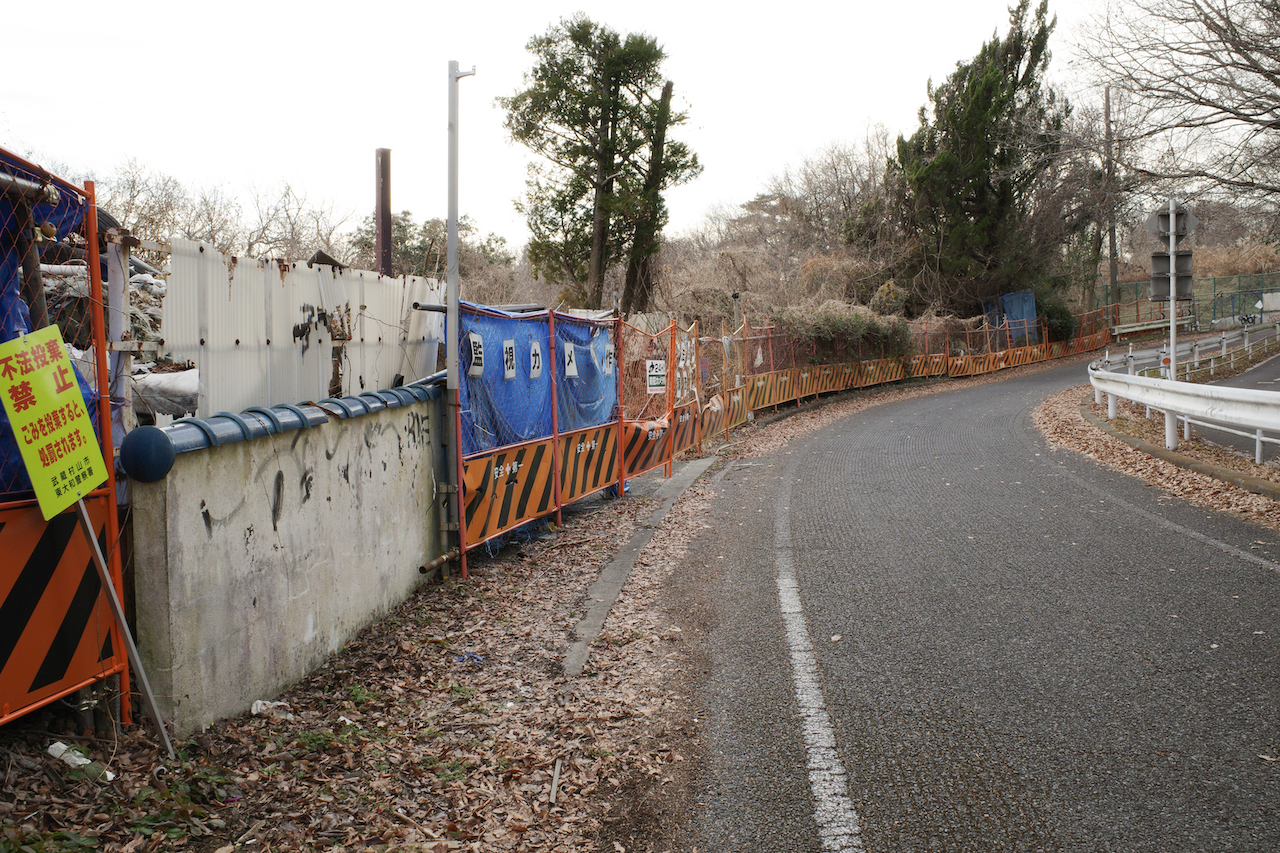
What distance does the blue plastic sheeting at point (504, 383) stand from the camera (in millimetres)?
6770

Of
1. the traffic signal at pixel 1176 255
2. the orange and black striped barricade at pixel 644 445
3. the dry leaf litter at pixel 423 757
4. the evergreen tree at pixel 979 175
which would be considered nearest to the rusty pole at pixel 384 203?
the orange and black striped barricade at pixel 644 445

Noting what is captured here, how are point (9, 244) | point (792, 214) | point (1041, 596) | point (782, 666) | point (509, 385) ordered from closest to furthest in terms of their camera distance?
1. point (9, 244)
2. point (782, 666)
3. point (1041, 596)
4. point (509, 385)
5. point (792, 214)

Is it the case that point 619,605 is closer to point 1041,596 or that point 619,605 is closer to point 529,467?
point 529,467

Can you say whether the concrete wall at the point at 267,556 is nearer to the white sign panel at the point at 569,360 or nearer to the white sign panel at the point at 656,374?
the white sign panel at the point at 569,360

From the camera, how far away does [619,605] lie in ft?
19.9

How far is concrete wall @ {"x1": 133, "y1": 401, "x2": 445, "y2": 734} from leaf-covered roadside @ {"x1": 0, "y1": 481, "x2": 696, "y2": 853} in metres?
0.22

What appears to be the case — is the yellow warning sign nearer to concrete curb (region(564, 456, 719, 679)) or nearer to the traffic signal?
concrete curb (region(564, 456, 719, 679))

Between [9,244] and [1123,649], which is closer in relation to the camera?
[9,244]

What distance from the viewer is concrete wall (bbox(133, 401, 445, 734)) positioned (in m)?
3.52

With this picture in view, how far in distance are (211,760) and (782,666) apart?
2882 mm

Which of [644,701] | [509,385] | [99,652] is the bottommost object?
[644,701]

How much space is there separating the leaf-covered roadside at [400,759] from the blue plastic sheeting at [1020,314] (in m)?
37.8

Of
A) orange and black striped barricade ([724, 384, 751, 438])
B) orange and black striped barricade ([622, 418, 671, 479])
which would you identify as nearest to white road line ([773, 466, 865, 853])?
orange and black striped barricade ([622, 418, 671, 479])

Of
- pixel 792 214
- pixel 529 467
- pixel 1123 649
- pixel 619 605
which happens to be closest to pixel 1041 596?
pixel 1123 649
